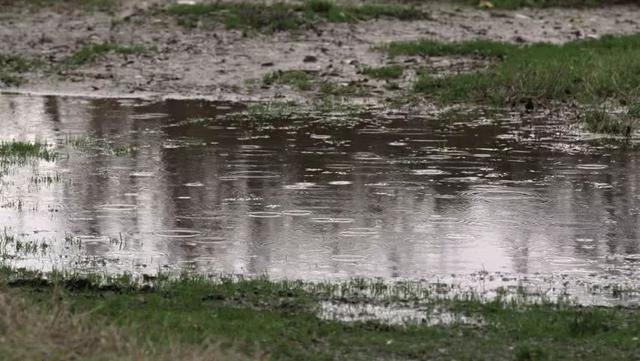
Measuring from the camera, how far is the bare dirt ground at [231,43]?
70.2ft

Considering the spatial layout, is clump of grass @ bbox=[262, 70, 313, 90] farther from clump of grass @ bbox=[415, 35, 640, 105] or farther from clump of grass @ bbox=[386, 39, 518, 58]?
clump of grass @ bbox=[386, 39, 518, 58]

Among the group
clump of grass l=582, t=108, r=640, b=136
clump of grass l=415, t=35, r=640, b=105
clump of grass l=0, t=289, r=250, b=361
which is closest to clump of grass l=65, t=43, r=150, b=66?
clump of grass l=415, t=35, r=640, b=105

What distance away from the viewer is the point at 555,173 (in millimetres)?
15141

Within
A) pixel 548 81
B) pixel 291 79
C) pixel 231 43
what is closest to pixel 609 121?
pixel 548 81

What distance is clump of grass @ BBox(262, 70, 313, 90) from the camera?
20906 mm

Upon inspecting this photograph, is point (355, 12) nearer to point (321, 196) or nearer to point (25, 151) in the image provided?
point (25, 151)

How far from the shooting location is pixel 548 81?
19.5 metres

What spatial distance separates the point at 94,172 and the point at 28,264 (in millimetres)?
3908

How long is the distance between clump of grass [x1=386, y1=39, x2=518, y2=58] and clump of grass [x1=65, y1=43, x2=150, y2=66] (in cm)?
411

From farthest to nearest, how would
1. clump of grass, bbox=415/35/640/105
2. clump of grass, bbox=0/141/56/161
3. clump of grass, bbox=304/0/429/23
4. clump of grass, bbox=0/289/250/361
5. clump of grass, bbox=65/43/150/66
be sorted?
clump of grass, bbox=304/0/429/23 → clump of grass, bbox=65/43/150/66 → clump of grass, bbox=415/35/640/105 → clump of grass, bbox=0/141/56/161 → clump of grass, bbox=0/289/250/361

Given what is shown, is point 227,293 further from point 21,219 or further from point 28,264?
point 21,219

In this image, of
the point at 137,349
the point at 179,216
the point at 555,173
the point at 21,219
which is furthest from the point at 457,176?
the point at 137,349

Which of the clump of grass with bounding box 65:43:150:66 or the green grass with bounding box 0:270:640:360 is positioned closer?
the green grass with bounding box 0:270:640:360

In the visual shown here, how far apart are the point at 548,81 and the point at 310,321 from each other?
424 inches
